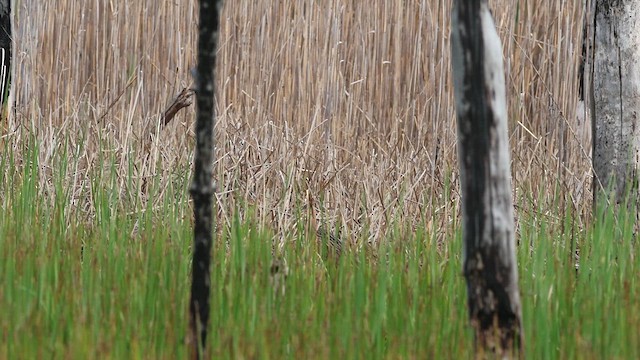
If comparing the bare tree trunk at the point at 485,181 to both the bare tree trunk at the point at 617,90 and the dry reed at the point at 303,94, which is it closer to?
the bare tree trunk at the point at 617,90

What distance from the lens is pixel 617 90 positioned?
10.8ft

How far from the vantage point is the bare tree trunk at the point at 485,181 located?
5.82 feet

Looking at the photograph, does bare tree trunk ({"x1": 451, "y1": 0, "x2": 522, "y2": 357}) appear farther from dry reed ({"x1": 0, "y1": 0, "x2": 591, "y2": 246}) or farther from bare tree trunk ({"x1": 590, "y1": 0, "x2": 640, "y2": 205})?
dry reed ({"x1": 0, "y1": 0, "x2": 591, "y2": 246})

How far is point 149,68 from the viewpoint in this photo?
4535 millimetres

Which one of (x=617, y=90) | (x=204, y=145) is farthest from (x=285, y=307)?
(x=617, y=90)

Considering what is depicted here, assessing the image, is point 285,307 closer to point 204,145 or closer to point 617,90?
point 204,145

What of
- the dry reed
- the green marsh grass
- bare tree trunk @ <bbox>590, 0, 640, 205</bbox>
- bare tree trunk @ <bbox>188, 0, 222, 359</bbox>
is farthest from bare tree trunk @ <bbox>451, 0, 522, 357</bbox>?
the dry reed

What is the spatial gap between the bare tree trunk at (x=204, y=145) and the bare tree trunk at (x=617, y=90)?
73.7 inches

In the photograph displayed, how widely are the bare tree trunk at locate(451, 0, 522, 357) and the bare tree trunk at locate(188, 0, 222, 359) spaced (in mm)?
434

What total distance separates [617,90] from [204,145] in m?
1.98

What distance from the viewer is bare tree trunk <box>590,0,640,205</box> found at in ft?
10.7

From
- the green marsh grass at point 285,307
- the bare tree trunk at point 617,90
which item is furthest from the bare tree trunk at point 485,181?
A: the bare tree trunk at point 617,90

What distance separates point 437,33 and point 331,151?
2.57 feet

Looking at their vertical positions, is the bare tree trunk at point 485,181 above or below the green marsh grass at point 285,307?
above
